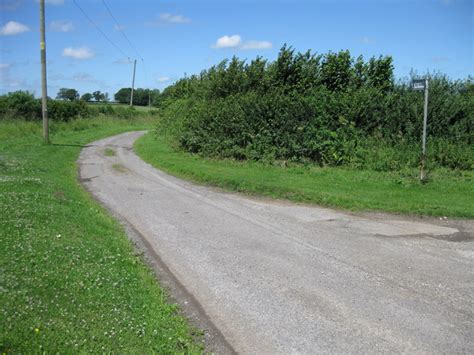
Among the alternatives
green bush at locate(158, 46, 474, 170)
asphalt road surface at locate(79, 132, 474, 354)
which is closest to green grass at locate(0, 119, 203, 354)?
asphalt road surface at locate(79, 132, 474, 354)

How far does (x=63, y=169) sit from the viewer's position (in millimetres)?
18438

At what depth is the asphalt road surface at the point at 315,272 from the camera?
16.5ft

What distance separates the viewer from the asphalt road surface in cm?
502

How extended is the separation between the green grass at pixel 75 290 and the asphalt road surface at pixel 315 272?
0.60m

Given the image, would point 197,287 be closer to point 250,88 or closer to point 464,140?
point 464,140

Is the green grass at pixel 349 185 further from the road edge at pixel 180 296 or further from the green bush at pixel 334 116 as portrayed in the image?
the road edge at pixel 180 296

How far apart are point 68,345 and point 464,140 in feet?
53.9

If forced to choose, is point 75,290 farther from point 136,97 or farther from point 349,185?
point 136,97

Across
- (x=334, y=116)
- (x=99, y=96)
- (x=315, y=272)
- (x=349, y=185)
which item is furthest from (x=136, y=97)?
(x=315, y=272)

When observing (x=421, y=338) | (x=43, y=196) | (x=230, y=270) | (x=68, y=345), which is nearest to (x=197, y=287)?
(x=230, y=270)

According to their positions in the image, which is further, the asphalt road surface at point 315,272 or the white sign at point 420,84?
the white sign at point 420,84

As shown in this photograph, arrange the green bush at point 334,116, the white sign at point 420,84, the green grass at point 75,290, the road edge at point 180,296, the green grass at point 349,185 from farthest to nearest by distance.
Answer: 1. the green bush at point 334,116
2. the white sign at point 420,84
3. the green grass at point 349,185
4. the road edge at point 180,296
5. the green grass at point 75,290

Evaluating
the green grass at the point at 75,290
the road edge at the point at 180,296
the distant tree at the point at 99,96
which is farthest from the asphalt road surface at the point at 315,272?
the distant tree at the point at 99,96

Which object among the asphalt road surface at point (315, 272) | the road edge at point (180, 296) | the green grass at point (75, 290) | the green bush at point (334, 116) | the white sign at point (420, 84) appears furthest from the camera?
the green bush at point (334, 116)
